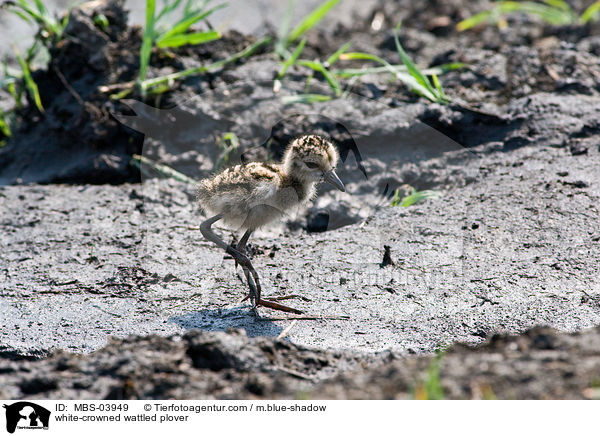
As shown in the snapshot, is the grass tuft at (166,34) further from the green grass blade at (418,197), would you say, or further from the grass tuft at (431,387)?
the grass tuft at (431,387)

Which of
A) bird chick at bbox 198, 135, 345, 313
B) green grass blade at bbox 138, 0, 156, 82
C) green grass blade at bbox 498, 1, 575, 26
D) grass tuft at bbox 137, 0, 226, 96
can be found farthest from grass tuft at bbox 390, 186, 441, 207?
green grass blade at bbox 498, 1, 575, 26

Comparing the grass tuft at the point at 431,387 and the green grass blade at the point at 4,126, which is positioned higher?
the green grass blade at the point at 4,126

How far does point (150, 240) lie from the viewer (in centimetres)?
517

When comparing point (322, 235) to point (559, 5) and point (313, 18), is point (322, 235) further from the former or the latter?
point (559, 5)

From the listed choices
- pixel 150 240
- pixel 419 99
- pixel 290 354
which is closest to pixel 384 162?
pixel 419 99

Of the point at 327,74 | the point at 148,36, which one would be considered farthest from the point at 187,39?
the point at 327,74

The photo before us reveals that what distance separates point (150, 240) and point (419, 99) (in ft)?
8.88

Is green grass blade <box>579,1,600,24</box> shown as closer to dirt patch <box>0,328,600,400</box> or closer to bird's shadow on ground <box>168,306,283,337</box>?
bird's shadow on ground <box>168,306,283,337</box>

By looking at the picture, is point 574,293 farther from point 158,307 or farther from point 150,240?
point 150,240
